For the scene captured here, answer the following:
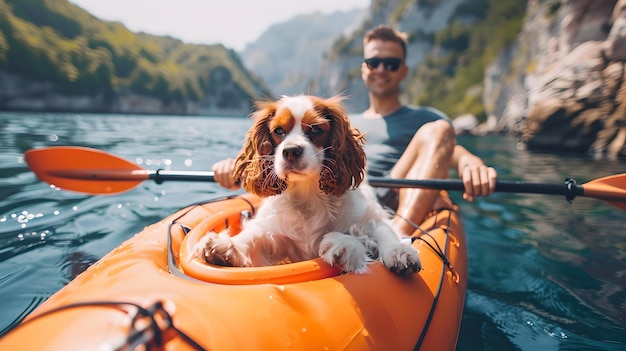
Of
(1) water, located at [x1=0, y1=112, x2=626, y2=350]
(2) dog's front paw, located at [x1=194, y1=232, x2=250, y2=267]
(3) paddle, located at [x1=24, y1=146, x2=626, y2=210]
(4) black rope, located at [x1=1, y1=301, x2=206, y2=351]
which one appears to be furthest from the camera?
(3) paddle, located at [x1=24, y1=146, x2=626, y2=210]

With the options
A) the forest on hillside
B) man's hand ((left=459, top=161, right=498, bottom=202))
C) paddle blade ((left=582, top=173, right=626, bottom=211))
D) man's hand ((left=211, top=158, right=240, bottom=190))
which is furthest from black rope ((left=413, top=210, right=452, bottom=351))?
the forest on hillside

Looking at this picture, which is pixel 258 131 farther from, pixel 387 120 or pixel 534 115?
pixel 534 115

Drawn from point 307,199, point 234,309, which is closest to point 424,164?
point 307,199

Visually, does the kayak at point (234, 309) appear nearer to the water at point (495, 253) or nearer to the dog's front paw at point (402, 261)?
the dog's front paw at point (402, 261)

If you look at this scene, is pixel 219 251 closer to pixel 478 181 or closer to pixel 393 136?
pixel 478 181

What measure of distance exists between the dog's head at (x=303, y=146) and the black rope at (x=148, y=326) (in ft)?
3.16

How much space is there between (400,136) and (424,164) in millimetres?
726

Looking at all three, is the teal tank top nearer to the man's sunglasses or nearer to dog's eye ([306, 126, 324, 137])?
the man's sunglasses

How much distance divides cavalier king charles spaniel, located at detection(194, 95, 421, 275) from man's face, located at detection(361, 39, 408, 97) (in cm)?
244

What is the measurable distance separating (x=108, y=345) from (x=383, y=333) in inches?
45.9

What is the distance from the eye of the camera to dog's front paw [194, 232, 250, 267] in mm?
1933

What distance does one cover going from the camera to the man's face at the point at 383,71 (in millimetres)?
4625

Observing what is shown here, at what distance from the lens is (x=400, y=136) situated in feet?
14.6

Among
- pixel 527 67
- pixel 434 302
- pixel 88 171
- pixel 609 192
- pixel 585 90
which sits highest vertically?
pixel 527 67
